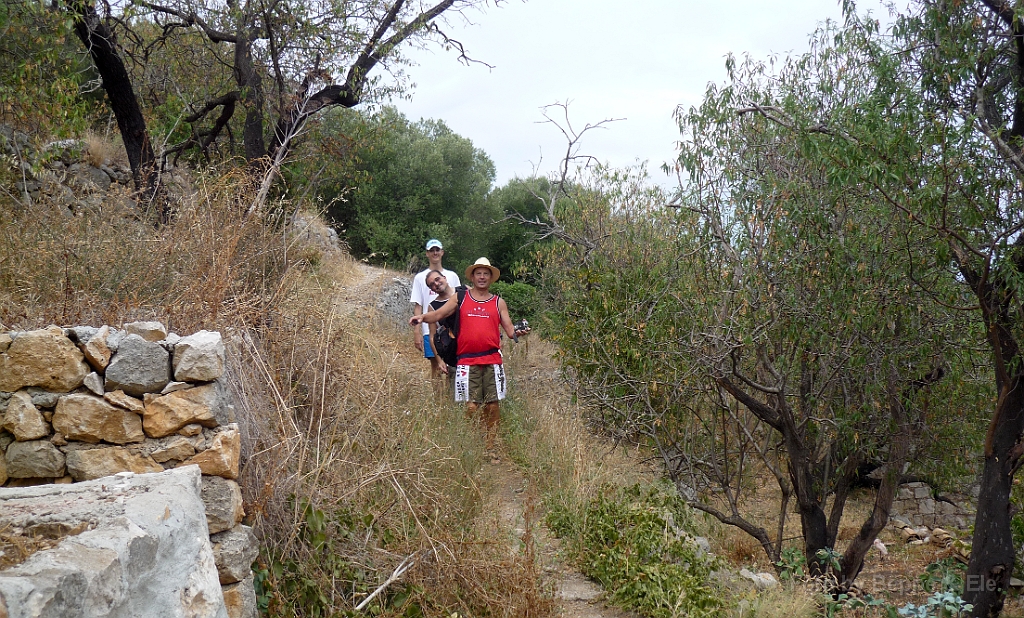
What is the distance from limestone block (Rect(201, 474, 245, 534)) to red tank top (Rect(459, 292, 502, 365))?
13.0 ft

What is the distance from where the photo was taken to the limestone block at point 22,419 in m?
3.26

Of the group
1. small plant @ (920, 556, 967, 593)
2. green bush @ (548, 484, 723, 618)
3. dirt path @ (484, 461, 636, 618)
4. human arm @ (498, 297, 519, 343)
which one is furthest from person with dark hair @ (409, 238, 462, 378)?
small plant @ (920, 556, 967, 593)

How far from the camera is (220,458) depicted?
3.31 metres

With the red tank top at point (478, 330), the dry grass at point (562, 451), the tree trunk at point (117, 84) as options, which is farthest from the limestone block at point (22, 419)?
the tree trunk at point (117, 84)

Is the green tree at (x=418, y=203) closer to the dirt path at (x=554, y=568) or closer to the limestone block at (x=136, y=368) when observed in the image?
the dirt path at (x=554, y=568)

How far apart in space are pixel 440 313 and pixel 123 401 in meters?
3.98

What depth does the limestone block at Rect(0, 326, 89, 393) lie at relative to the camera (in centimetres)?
328

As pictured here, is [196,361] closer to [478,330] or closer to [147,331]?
[147,331]

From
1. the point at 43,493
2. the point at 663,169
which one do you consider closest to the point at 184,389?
the point at 43,493

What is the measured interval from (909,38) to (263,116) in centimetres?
722

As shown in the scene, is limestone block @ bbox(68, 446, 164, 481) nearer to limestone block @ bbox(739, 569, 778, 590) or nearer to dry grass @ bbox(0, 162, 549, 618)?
dry grass @ bbox(0, 162, 549, 618)

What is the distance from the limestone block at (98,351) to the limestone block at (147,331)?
4.0 inches

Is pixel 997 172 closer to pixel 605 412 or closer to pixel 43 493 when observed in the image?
pixel 605 412

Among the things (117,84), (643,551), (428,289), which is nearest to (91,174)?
(117,84)
